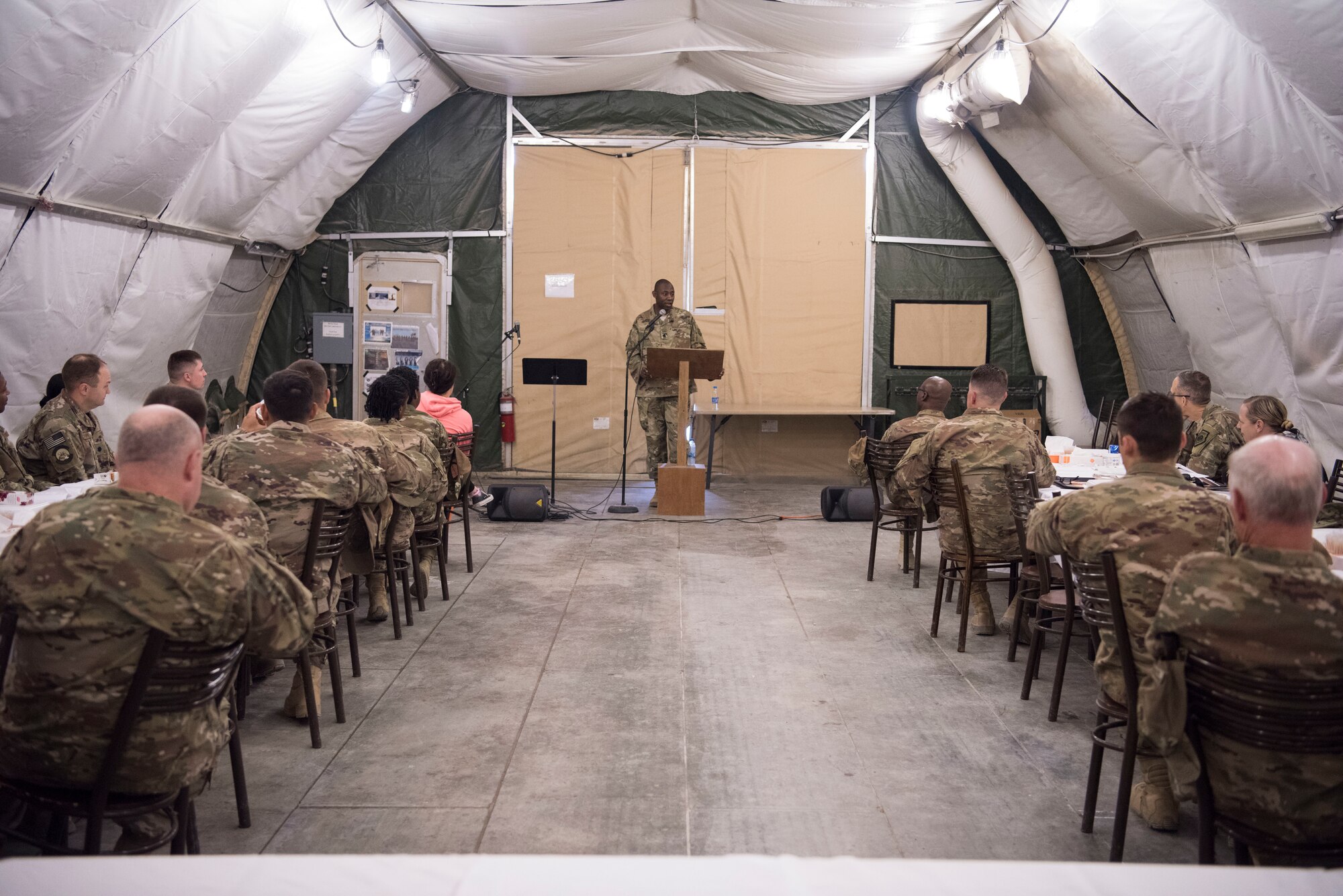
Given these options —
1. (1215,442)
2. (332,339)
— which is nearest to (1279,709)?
(1215,442)

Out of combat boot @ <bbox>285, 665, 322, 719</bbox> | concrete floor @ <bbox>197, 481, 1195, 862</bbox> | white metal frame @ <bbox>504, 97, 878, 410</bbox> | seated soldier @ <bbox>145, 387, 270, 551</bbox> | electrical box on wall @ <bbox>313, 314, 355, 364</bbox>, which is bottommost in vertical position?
concrete floor @ <bbox>197, 481, 1195, 862</bbox>

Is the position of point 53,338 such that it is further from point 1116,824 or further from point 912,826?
point 1116,824

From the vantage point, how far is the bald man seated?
581 cm

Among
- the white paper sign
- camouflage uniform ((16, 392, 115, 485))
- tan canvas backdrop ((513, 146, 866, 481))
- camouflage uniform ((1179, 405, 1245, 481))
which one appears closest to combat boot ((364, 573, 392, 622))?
camouflage uniform ((16, 392, 115, 485))

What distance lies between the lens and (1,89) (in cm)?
452

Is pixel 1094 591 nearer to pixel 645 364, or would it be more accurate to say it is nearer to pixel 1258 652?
pixel 1258 652

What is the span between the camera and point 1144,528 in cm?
281

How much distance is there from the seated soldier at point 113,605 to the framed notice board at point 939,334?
8934 mm

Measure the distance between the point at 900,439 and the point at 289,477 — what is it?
345 cm

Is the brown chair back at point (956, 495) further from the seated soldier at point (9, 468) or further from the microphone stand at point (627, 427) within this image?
the seated soldier at point (9, 468)

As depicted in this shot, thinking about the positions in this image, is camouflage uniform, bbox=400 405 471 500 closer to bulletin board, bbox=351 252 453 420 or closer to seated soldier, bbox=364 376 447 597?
seated soldier, bbox=364 376 447 597

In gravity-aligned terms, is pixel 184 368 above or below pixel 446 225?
below

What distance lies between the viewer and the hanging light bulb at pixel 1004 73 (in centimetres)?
707

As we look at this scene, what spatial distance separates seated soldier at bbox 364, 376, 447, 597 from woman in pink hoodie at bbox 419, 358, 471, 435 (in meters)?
0.96
